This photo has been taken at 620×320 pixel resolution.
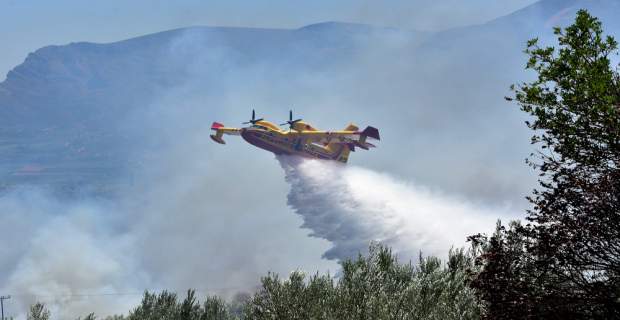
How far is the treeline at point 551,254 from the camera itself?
1714 cm

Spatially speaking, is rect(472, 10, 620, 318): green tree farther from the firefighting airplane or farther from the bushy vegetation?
the firefighting airplane

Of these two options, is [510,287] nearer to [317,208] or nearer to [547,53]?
[547,53]

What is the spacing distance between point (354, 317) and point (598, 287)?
6.06 meters

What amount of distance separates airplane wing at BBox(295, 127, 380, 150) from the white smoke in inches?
228

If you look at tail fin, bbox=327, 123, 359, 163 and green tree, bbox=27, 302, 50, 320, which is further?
tail fin, bbox=327, 123, 359, 163

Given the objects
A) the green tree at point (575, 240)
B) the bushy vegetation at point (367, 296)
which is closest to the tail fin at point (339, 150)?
the bushy vegetation at point (367, 296)

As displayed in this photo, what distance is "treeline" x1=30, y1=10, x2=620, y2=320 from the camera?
17141mm

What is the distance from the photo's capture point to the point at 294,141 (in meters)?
122

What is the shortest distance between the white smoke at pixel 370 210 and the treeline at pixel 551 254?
104977mm

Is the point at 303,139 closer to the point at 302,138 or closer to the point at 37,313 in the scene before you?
the point at 302,138

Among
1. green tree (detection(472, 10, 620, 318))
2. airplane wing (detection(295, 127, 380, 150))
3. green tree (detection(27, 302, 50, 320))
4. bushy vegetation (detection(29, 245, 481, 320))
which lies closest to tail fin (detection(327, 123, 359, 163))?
airplane wing (detection(295, 127, 380, 150))

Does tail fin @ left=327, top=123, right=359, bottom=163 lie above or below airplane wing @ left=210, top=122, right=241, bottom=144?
below

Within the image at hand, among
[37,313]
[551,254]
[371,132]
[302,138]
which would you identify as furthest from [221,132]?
[551,254]

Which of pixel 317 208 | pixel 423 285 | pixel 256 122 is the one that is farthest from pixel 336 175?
pixel 423 285
